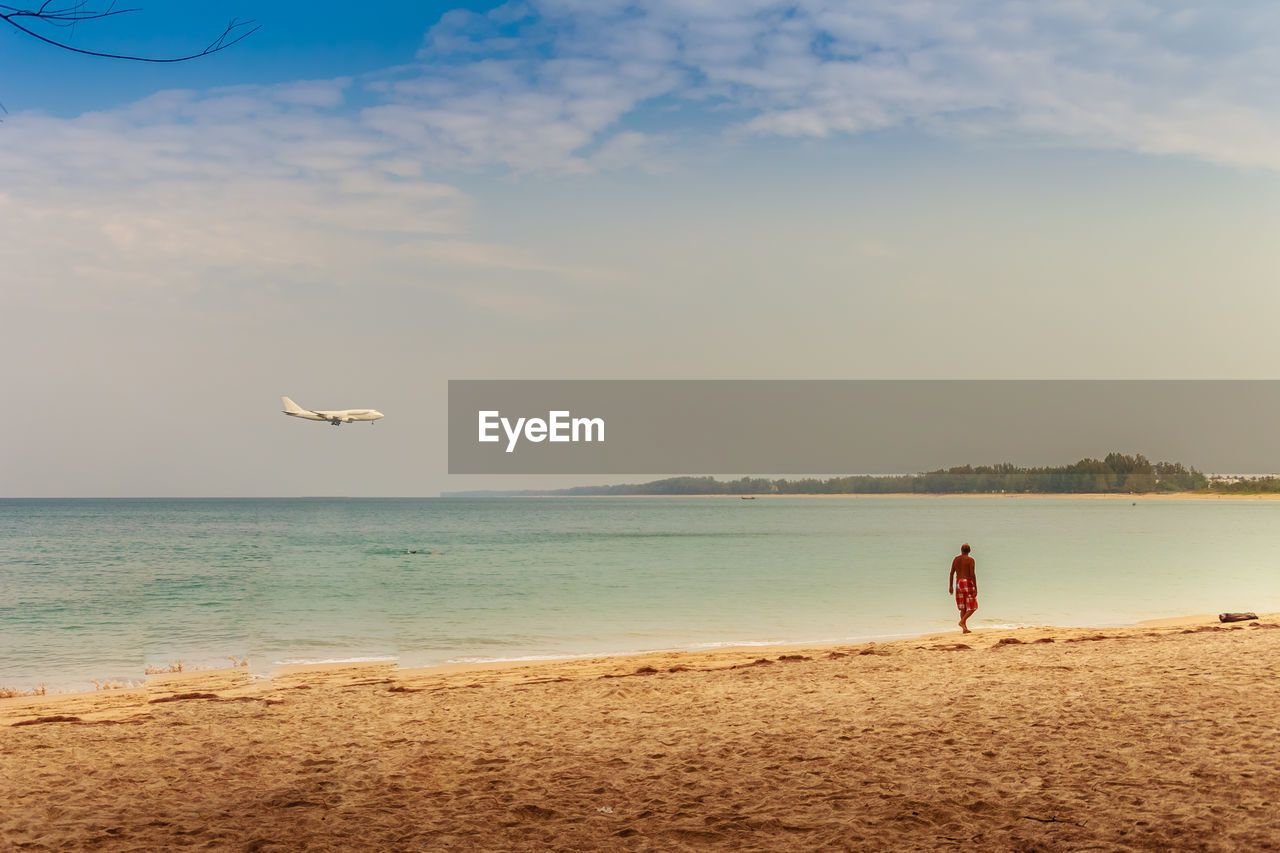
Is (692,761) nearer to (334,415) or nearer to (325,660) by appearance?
(325,660)

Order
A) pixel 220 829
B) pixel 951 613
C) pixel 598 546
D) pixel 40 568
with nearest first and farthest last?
pixel 220 829 < pixel 951 613 < pixel 40 568 < pixel 598 546

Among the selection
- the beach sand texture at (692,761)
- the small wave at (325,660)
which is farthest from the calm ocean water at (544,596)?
the beach sand texture at (692,761)

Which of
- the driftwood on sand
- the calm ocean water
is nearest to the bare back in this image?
the calm ocean water

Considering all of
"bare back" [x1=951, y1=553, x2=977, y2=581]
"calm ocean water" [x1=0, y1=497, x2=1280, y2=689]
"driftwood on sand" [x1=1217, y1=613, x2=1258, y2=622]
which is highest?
"bare back" [x1=951, y1=553, x2=977, y2=581]

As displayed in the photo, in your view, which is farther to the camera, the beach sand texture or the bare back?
the bare back

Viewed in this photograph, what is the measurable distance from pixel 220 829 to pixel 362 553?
50997 millimetres

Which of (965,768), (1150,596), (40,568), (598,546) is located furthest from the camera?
(598,546)

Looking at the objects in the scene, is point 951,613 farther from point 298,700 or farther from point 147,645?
point 147,645

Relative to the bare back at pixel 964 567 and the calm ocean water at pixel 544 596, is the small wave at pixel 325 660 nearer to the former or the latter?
the calm ocean water at pixel 544 596

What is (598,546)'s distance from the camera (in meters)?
59.3

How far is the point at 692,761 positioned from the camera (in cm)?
748

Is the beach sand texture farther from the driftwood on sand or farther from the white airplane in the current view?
the white airplane

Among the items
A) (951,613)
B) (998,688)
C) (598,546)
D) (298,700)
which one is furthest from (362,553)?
(998,688)

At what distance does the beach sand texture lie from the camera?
18.7ft
